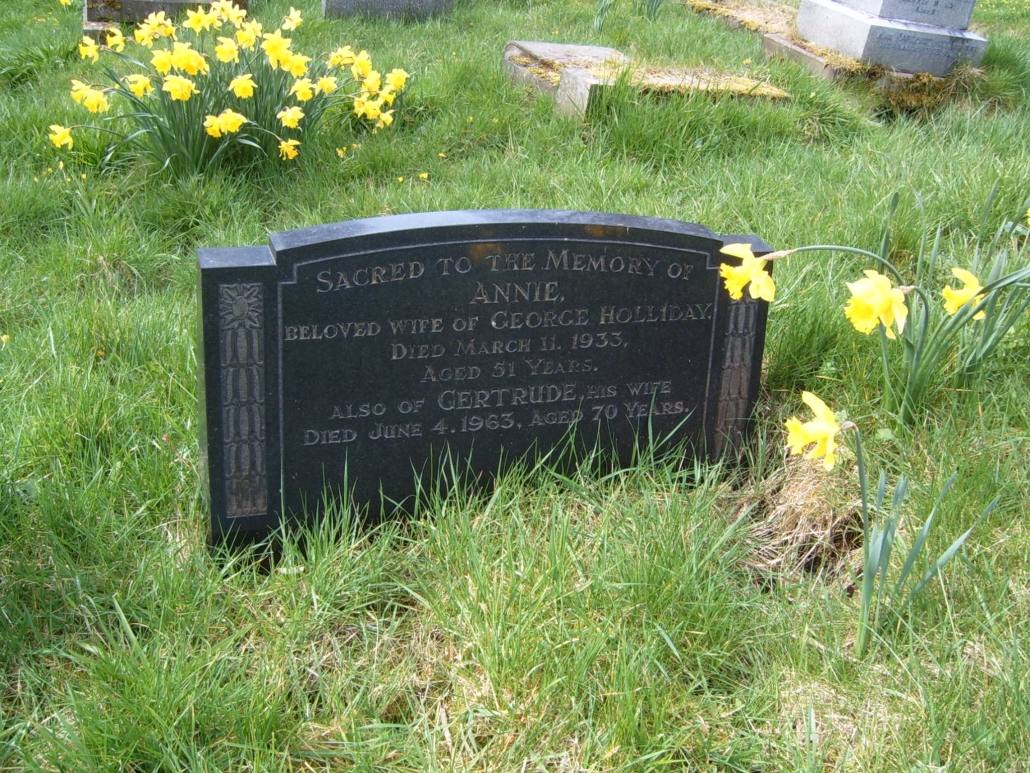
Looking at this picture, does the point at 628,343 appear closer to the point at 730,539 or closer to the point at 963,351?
the point at 730,539

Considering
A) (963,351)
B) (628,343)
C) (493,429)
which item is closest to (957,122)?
(963,351)

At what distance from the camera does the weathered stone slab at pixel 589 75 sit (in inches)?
199

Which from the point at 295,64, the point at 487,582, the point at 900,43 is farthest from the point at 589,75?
the point at 487,582

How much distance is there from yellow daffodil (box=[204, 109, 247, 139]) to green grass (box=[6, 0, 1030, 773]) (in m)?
0.33

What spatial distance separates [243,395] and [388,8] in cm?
565

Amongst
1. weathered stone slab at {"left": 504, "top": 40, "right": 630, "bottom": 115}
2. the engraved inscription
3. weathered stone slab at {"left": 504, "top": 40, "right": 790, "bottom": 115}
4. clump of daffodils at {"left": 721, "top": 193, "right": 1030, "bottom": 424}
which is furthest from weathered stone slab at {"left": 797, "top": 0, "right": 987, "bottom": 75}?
the engraved inscription

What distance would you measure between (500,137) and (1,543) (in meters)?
3.29

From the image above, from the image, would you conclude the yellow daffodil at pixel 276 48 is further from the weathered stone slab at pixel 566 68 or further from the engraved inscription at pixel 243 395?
the engraved inscription at pixel 243 395

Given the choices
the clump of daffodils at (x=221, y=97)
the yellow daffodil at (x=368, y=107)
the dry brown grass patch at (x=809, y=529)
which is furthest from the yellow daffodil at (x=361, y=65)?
the dry brown grass patch at (x=809, y=529)

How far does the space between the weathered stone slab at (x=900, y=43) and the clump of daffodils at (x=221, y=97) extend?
10.3 feet

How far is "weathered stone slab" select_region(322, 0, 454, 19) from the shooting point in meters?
7.32

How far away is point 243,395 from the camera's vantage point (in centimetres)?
256

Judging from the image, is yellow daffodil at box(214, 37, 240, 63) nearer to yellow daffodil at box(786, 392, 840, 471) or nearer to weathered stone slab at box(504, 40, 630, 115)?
weathered stone slab at box(504, 40, 630, 115)

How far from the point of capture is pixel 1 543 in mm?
2469
